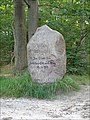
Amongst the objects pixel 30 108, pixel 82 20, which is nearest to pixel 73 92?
pixel 30 108

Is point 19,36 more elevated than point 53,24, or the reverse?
point 53,24

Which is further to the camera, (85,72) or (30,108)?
(85,72)

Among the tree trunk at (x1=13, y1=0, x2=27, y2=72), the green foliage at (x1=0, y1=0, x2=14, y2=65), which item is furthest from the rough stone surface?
the green foliage at (x1=0, y1=0, x2=14, y2=65)

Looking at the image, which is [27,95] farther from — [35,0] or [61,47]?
[35,0]

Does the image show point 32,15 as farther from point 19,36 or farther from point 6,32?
point 6,32

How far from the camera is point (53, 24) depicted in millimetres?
11406

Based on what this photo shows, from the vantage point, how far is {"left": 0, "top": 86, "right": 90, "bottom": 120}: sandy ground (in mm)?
5559

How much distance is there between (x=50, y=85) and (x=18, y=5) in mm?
3376

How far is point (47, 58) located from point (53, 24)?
3906 millimetres

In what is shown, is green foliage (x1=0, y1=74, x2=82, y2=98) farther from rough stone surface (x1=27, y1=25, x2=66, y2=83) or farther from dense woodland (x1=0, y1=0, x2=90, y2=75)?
dense woodland (x1=0, y1=0, x2=90, y2=75)

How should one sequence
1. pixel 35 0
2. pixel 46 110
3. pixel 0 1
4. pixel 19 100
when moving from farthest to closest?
A: pixel 0 1, pixel 35 0, pixel 19 100, pixel 46 110

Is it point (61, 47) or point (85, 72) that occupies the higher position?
point (61, 47)

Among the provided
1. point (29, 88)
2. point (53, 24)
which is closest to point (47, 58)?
point (29, 88)

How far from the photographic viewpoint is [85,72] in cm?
1123
